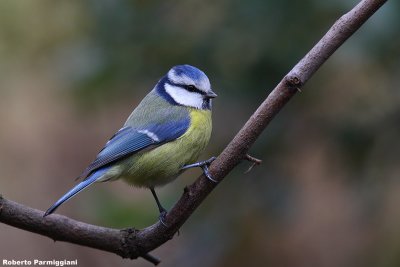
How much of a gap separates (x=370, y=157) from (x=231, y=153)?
36.8 inches

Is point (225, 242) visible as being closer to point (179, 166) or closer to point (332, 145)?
point (179, 166)

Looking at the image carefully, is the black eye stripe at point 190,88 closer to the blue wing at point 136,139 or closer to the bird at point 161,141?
the bird at point 161,141

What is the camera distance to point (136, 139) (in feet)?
7.55

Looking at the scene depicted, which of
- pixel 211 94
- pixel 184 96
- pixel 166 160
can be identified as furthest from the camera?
pixel 184 96

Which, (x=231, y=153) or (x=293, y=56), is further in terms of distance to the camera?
(x=293, y=56)

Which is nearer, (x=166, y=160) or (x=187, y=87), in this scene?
(x=166, y=160)

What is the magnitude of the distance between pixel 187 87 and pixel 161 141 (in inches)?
12.7

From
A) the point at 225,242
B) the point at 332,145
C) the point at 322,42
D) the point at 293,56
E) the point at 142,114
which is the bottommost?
the point at 225,242

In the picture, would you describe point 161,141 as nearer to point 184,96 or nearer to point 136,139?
point 136,139

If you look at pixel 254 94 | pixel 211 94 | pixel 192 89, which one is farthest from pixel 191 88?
Result: pixel 254 94

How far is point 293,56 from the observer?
2344 millimetres

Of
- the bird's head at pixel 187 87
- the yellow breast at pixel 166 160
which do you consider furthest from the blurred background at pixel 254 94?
the yellow breast at pixel 166 160

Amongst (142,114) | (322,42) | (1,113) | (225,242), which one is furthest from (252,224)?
(1,113)

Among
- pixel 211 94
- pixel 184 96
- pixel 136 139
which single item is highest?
pixel 211 94
